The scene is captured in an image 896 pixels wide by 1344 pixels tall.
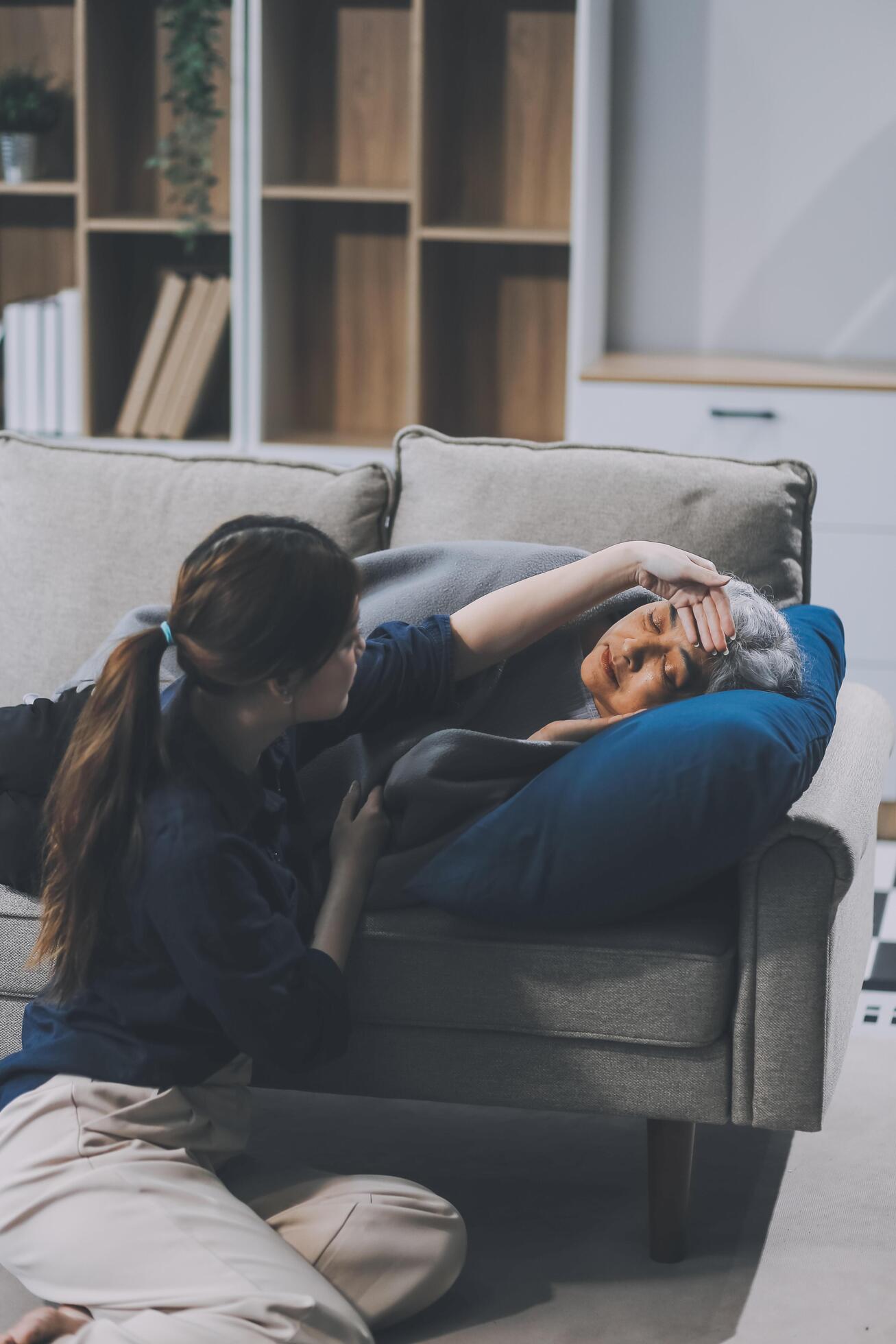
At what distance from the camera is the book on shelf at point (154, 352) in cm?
355

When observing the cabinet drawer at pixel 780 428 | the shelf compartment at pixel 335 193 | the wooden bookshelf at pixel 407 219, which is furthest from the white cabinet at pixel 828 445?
the shelf compartment at pixel 335 193

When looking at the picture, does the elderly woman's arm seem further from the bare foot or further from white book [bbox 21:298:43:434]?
white book [bbox 21:298:43:434]

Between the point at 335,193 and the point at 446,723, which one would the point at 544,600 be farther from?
the point at 335,193

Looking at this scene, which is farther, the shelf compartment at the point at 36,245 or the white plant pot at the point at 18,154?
the shelf compartment at the point at 36,245

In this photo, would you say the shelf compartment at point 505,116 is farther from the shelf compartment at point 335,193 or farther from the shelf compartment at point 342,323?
the shelf compartment at point 342,323

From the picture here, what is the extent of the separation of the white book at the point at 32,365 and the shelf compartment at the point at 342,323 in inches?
21.5

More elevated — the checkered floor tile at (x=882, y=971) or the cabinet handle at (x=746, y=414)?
the cabinet handle at (x=746, y=414)

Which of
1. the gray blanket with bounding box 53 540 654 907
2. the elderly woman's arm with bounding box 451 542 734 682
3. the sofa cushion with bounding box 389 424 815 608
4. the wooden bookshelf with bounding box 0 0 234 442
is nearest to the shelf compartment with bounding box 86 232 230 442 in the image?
the wooden bookshelf with bounding box 0 0 234 442

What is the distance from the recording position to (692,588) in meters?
1.80

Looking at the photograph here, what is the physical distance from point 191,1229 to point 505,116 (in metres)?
2.89

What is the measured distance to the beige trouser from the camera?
141 centimetres

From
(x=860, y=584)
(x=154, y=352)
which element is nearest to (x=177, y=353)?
(x=154, y=352)

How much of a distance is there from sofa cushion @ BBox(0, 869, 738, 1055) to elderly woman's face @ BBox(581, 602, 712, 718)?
0.22 meters

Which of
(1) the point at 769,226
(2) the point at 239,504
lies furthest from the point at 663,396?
(2) the point at 239,504
